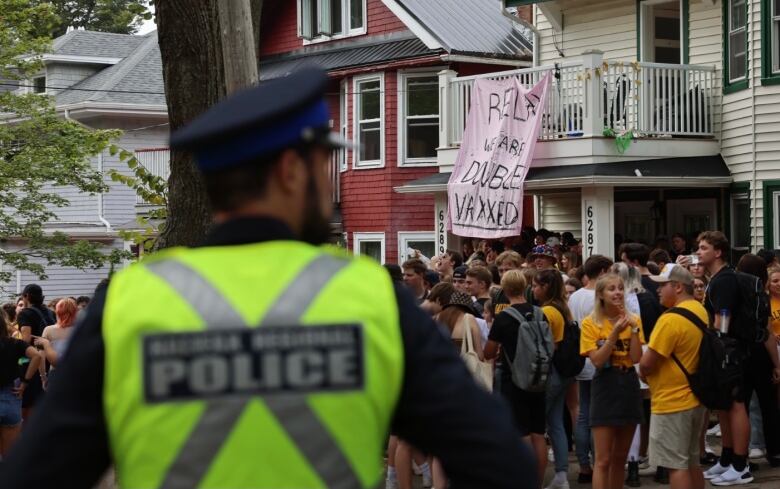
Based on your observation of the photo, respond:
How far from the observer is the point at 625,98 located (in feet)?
62.2

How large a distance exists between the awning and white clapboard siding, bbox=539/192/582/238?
3.27m

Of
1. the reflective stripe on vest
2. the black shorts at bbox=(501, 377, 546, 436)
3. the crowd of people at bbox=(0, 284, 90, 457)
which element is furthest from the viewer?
the crowd of people at bbox=(0, 284, 90, 457)

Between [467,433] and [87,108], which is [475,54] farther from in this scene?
[467,433]

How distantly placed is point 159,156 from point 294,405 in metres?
32.5

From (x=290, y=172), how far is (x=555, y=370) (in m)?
8.40

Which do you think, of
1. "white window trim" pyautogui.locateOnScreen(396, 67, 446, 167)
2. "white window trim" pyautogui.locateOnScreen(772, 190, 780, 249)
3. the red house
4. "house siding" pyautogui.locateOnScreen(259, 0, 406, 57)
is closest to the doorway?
"white window trim" pyautogui.locateOnScreen(772, 190, 780, 249)

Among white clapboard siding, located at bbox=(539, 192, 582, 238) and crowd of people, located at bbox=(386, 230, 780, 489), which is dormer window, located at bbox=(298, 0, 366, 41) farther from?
crowd of people, located at bbox=(386, 230, 780, 489)

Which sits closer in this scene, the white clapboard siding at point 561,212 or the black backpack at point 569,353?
the black backpack at point 569,353

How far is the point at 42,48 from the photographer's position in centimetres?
2733

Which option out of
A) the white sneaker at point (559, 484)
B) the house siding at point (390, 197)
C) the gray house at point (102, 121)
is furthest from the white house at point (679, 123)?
the gray house at point (102, 121)

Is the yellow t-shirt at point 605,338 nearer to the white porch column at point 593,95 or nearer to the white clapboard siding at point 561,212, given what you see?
the white porch column at point 593,95

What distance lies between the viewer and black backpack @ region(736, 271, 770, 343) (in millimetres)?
10430

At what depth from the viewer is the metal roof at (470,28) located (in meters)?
25.6

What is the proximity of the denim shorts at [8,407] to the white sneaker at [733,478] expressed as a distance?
6117mm
